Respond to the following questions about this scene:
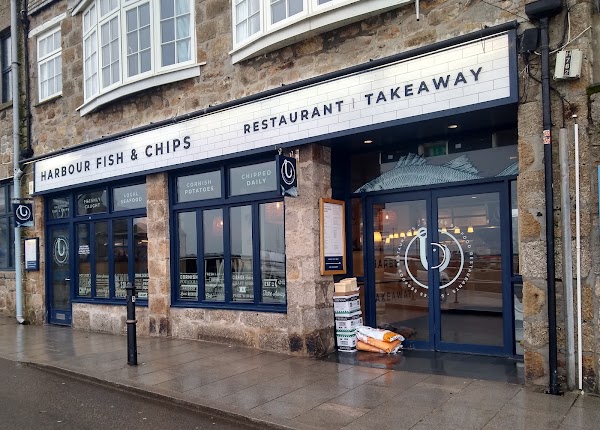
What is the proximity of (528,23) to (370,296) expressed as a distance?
458cm

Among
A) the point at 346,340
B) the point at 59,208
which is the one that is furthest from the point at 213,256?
the point at 59,208

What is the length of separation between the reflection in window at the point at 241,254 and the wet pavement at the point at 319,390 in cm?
94

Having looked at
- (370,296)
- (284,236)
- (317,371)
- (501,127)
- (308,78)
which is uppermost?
(308,78)

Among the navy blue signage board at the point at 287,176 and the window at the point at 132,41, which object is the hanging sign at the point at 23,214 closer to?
the window at the point at 132,41

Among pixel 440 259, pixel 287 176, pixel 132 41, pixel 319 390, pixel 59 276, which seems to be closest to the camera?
pixel 319 390

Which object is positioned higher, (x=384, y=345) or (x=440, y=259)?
(x=440, y=259)

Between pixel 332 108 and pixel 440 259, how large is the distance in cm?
268

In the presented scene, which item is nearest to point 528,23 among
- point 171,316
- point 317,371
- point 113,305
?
point 317,371

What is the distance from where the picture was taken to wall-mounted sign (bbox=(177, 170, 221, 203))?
980cm

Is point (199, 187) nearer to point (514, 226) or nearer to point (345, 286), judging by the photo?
point (345, 286)

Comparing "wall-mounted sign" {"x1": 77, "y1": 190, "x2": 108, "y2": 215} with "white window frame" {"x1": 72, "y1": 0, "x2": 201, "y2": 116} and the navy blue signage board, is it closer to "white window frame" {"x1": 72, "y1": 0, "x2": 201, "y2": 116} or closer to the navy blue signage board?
"white window frame" {"x1": 72, "y1": 0, "x2": 201, "y2": 116}

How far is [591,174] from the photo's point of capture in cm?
600

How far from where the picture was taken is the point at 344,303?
8508mm

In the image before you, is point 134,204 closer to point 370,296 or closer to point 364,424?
point 370,296
